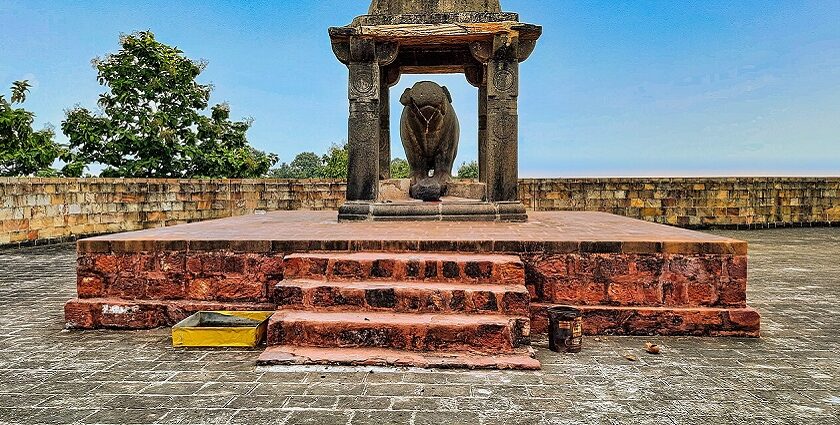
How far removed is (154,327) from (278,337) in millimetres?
1409

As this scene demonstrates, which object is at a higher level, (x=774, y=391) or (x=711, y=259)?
(x=711, y=259)

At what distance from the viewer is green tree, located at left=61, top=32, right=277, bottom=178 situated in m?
16.4

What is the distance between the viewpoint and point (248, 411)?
296cm

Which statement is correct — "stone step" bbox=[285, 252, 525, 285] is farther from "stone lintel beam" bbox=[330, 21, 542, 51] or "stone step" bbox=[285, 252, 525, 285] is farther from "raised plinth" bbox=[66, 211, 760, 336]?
"stone lintel beam" bbox=[330, 21, 542, 51]

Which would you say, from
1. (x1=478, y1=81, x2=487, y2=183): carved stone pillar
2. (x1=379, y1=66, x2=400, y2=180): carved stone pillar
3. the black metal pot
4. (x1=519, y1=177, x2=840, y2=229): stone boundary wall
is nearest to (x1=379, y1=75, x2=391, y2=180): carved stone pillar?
(x1=379, y1=66, x2=400, y2=180): carved stone pillar

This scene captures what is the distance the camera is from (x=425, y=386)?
333 cm

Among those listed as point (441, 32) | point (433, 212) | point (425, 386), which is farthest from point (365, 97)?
point (425, 386)

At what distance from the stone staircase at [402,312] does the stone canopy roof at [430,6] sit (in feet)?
11.4

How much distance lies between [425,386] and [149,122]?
1582 cm

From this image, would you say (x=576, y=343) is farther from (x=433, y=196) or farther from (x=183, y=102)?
(x=183, y=102)

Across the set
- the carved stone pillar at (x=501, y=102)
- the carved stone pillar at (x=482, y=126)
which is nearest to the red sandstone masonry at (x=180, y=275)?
the carved stone pillar at (x=501, y=102)

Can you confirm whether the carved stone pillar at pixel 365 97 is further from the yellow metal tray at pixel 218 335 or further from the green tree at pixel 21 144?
the green tree at pixel 21 144

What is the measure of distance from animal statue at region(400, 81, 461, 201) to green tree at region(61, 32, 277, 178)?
1146 cm

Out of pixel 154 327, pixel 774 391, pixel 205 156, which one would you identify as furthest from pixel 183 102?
pixel 774 391
